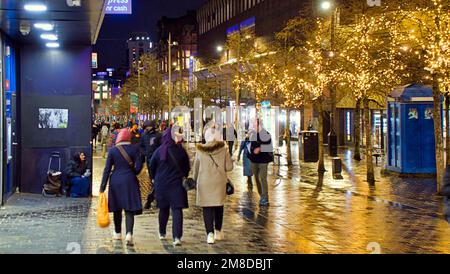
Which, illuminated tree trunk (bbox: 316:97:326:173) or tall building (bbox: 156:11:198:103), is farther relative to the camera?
tall building (bbox: 156:11:198:103)

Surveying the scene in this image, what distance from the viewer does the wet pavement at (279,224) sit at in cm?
938

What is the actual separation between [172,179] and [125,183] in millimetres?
700

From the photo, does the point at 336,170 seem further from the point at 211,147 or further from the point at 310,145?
the point at 211,147

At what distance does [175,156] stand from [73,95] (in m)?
7.67

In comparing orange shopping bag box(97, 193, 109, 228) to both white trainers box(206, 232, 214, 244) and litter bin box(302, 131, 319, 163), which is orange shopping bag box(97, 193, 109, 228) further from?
litter bin box(302, 131, 319, 163)

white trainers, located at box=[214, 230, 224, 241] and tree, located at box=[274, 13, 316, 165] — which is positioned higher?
tree, located at box=[274, 13, 316, 165]

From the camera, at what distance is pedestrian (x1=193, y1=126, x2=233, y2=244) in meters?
9.44

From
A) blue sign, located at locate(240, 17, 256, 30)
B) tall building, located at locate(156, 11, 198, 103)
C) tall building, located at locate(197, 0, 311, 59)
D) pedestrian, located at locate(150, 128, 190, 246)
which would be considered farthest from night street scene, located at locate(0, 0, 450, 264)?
tall building, located at locate(156, 11, 198, 103)

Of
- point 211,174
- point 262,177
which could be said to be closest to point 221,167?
point 211,174

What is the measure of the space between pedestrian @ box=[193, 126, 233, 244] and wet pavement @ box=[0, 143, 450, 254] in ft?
1.65

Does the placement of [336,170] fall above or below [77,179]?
below

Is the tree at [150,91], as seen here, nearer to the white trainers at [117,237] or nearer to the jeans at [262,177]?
the jeans at [262,177]

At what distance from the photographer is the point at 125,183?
9.47 meters
